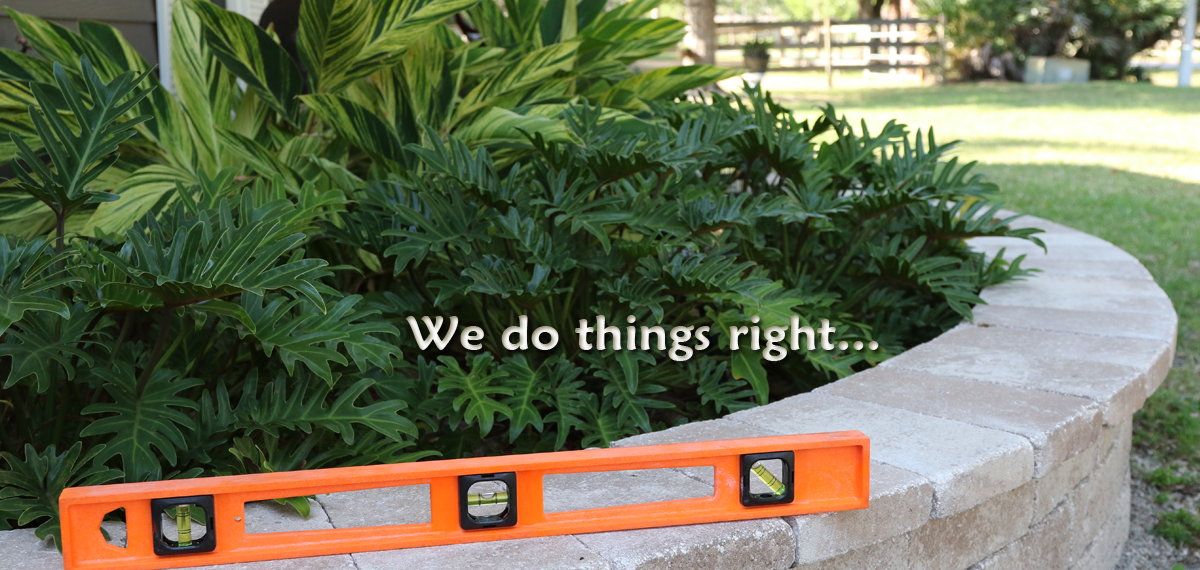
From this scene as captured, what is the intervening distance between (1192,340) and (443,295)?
2.30m

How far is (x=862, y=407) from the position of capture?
149cm

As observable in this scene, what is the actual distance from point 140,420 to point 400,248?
488mm

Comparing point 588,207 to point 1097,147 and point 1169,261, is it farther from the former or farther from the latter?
point 1097,147

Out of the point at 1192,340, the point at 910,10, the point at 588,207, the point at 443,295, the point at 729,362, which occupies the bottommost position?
the point at 1192,340

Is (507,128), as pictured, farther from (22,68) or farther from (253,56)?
(22,68)

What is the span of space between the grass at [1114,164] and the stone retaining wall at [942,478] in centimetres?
39

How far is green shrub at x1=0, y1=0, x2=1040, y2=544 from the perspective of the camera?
1.26 m

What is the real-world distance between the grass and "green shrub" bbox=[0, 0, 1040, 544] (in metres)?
0.63

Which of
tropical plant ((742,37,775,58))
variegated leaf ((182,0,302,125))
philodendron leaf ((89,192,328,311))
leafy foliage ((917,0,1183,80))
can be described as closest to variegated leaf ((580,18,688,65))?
variegated leaf ((182,0,302,125))

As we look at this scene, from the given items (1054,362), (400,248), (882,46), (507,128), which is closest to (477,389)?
(400,248)

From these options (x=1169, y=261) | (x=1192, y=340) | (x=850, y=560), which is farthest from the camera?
(x=1169, y=261)

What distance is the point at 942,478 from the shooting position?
1.23 m

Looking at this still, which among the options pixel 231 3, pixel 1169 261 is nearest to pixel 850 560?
pixel 231 3

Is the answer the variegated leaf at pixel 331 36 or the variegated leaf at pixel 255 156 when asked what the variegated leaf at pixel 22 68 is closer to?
the variegated leaf at pixel 255 156
